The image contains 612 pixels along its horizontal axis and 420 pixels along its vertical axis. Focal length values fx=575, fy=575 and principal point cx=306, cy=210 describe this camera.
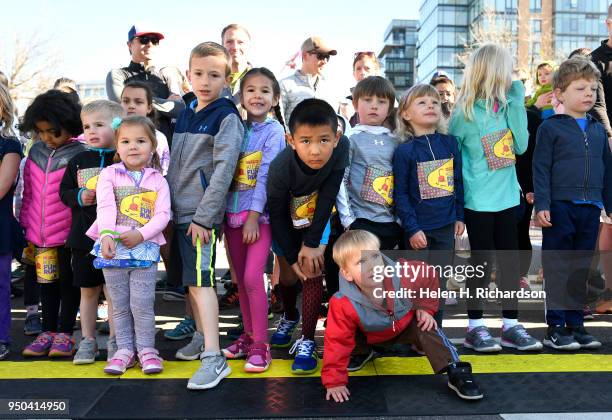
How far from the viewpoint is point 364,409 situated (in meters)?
2.89

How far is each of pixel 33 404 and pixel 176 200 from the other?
140 cm

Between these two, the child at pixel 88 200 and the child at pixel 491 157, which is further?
the child at pixel 491 157

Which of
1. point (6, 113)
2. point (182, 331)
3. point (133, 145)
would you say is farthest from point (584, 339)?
point (6, 113)

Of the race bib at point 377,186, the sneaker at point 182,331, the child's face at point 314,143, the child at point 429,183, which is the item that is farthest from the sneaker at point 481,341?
the sneaker at point 182,331

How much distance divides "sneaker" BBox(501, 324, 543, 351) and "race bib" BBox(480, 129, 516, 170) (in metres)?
1.11

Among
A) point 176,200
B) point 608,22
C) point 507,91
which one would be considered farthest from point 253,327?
point 608,22

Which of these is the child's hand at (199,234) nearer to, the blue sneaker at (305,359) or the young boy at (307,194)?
the young boy at (307,194)

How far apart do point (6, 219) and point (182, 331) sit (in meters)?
1.45

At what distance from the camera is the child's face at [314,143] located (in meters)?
3.34

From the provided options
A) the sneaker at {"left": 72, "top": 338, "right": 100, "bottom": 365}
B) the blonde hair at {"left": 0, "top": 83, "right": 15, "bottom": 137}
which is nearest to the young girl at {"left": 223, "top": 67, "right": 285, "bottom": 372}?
the sneaker at {"left": 72, "top": 338, "right": 100, "bottom": 365}

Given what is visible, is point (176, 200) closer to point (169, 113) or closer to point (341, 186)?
point (341, 186)

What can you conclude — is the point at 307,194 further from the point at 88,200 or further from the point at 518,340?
the point at 518,340

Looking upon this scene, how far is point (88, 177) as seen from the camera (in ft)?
12.2

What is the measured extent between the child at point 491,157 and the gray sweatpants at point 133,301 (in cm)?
208
